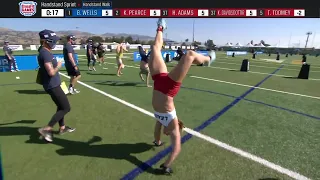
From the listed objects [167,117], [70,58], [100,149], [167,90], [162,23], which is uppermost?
[162,23]

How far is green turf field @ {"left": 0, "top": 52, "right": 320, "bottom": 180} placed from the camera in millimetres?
3516

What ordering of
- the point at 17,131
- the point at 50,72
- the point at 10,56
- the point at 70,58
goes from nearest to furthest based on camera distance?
the point at 50,72, the point at 17,131, the point at 70,58, the point at 10,56

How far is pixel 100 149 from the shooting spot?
13.9 ft

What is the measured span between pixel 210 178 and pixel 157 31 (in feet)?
8.30

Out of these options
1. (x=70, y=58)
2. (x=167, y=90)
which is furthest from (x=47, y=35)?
(x=70, y=58)

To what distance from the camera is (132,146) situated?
14.3 feet

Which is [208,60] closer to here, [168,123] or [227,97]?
[168,123]

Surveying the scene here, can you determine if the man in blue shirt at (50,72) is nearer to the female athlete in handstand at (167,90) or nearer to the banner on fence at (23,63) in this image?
the female athlete in handstand at (167,90)

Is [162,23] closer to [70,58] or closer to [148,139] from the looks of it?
[148,139]

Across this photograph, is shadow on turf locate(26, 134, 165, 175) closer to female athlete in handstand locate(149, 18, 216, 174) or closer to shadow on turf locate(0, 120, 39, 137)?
shadow on turf locate(0, 120, 39, 137)

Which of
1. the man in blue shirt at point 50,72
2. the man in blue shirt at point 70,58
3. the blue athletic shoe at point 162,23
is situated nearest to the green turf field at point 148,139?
the man in blue shirt at point 50,72

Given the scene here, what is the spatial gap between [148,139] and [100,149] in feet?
3.27

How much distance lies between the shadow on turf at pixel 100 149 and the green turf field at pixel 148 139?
0.02m

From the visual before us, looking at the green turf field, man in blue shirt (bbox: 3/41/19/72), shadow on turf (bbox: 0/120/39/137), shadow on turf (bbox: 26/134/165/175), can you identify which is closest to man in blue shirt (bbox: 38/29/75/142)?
shadow on turf (bbox: 26/134/165/175)
